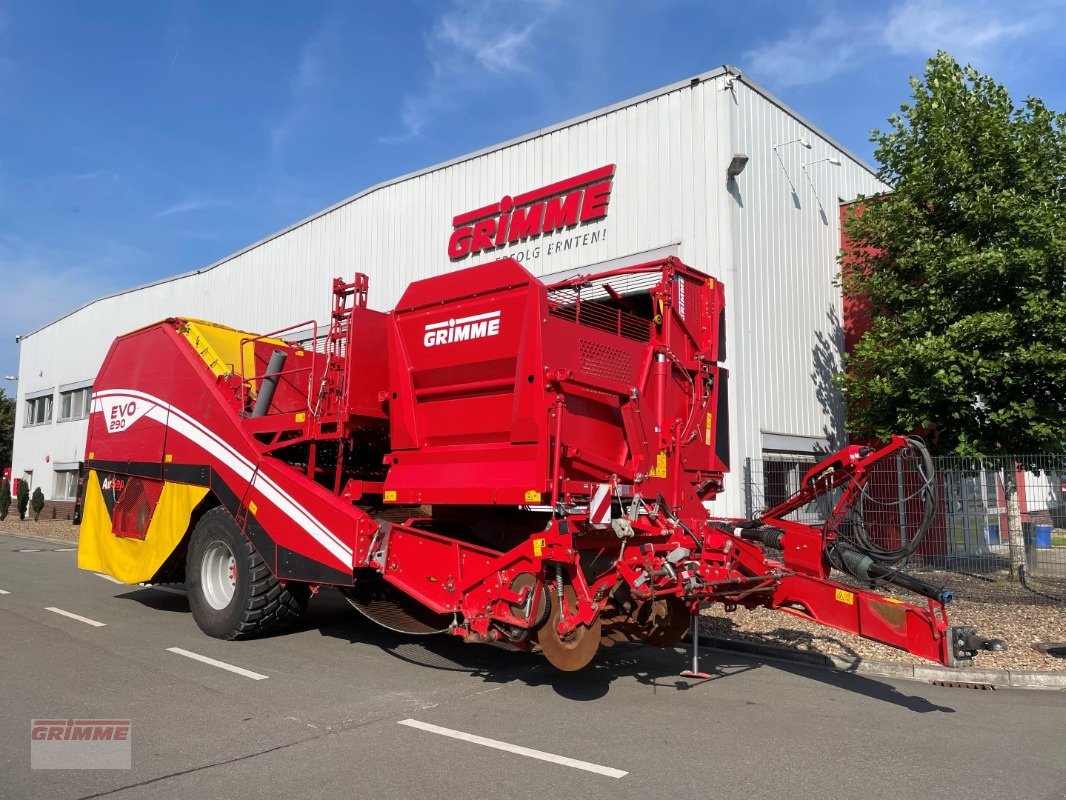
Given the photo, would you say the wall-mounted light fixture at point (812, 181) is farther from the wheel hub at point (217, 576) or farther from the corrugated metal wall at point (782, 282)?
the wheel hub at point (217, 576)

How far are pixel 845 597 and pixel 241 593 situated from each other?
5441 millimetres

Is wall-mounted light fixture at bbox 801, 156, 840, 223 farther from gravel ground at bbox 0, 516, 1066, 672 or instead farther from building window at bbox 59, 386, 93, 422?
building window at bbox 59, 386, 93, 422

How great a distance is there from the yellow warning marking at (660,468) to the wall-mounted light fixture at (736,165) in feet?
25.2

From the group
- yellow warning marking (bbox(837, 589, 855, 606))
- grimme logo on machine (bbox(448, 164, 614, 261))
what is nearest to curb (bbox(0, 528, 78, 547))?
grimme logo on machine (bbox(448, 164, 614, 261))

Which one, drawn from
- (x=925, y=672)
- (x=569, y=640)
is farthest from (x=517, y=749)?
(x=925, y=672)

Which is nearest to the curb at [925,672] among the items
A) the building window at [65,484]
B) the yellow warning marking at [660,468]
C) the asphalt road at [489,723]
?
the asphalt road at [489,723]

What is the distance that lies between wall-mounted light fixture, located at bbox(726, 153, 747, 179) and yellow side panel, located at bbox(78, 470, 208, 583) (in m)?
9.01

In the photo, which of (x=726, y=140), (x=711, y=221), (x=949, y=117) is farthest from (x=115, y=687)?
(x=949, y=117)

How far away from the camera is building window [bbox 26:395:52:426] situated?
109ft

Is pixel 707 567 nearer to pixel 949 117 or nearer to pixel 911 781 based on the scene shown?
pixel 911 781

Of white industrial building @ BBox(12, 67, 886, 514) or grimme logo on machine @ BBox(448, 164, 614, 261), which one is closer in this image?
white industrial building @ BBox(12, 67, 886, 514)

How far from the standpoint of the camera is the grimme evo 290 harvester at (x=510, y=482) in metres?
5.56

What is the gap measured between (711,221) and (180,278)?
2012 centimetres

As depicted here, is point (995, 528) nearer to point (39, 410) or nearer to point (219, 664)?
point (219, 664)
